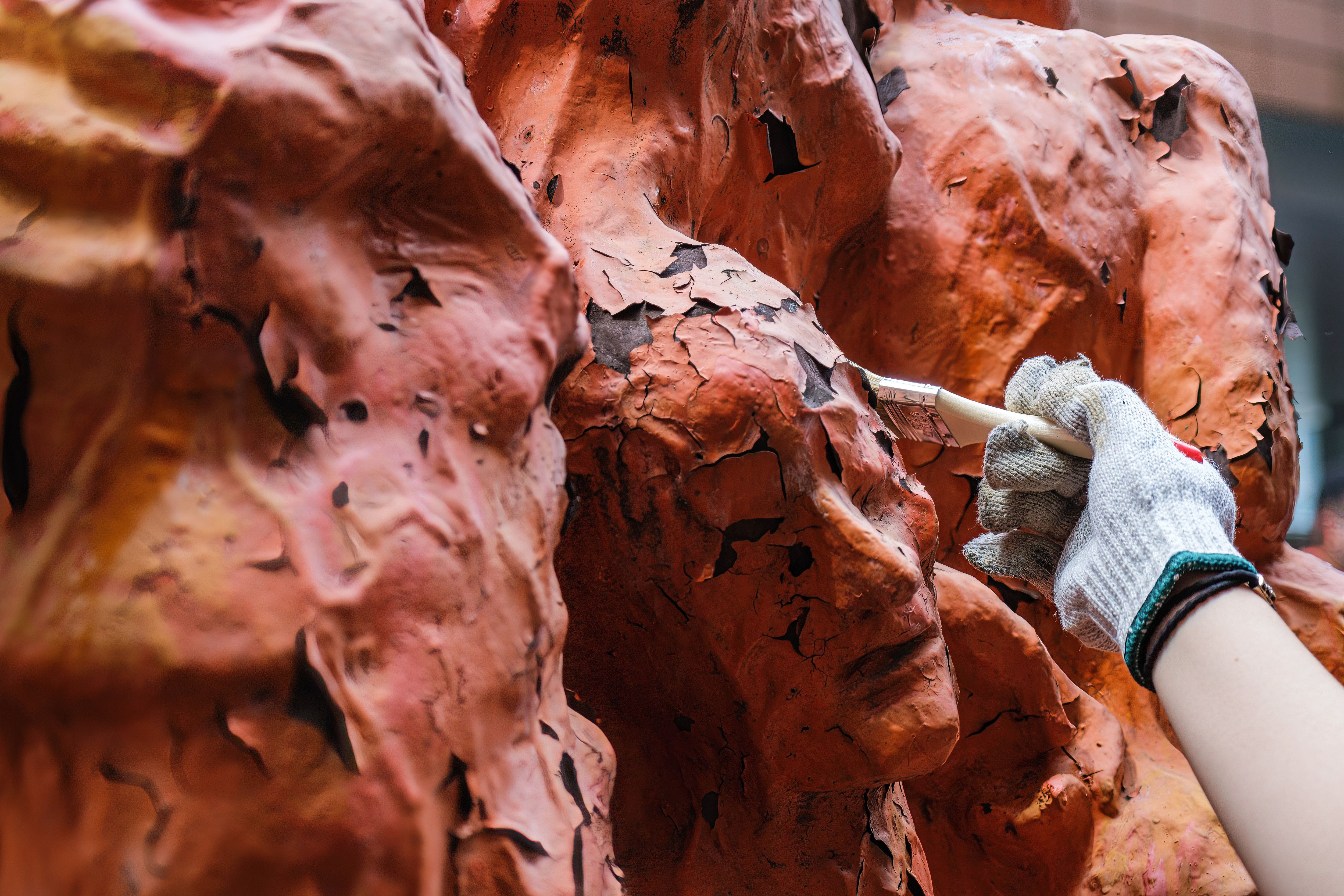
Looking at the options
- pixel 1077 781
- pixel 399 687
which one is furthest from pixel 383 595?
pixel 1077 781

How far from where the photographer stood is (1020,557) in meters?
1.29

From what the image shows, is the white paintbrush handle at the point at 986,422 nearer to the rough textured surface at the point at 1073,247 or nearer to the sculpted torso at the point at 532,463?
the sculpted torso at the point at 532,463

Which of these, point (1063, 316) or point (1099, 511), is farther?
point (1063, 316)

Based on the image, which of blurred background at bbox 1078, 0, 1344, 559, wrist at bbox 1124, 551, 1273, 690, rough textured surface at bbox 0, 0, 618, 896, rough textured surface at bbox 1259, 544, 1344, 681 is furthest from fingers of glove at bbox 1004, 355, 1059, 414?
blurred background at bbox 1078, 0, 1344, 559

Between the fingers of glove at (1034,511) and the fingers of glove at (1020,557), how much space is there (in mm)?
33

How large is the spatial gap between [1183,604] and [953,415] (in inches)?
15.1

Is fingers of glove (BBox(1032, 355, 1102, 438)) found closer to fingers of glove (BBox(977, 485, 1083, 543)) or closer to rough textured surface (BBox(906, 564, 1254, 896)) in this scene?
fingers of glove (BBox(977, 485, 1083, 543))

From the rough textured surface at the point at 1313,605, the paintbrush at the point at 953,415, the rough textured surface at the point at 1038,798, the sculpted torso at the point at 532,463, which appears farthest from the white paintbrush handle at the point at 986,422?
the rough textured surface at the point at 1313,605

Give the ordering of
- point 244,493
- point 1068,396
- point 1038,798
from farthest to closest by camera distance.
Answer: point 1038,798 < point 1068,396 < point 244,493

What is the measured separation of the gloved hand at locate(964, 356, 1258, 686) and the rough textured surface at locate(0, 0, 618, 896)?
622mm

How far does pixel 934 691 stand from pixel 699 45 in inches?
31.0

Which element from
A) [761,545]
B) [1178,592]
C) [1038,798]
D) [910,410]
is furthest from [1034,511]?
[1038,798]

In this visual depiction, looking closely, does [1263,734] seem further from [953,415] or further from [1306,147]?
[1306,147]

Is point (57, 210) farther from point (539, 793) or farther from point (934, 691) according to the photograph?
point (934, 691)
